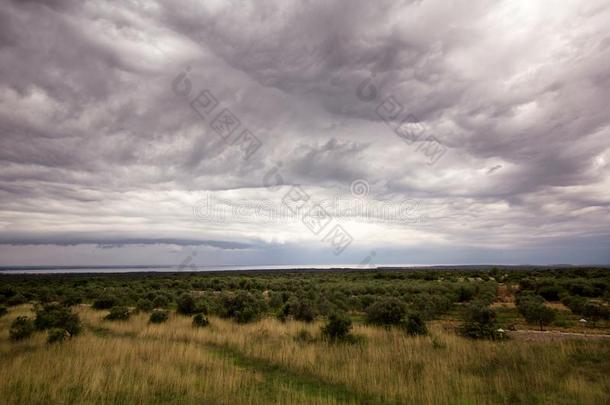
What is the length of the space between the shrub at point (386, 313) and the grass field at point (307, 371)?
151 inches

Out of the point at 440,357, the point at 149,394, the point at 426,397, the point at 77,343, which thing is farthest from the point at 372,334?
the point at 77,343

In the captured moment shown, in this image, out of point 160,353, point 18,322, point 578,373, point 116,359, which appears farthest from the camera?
point 18,322

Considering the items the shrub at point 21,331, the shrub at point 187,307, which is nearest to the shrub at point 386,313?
the shrub at point 187,307

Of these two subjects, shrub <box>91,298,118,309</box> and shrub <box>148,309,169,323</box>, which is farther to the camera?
shrub <box>91,298,118,309</box>

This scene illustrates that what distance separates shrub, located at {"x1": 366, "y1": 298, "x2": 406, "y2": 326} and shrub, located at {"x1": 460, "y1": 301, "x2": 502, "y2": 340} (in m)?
3.36

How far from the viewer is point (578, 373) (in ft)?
34.2

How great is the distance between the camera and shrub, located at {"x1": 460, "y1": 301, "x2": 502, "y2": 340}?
16.1 m

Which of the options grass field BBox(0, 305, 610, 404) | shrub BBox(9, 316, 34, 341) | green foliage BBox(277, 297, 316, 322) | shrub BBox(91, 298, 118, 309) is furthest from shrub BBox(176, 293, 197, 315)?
shrub BBox(9, 316, 34, 341)

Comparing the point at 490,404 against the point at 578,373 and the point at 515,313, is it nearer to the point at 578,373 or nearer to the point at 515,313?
the point at 578,373

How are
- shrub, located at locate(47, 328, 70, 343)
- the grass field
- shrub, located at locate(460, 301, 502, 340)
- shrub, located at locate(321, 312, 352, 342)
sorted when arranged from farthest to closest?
shrub, located at locate(460, 301, 502, 340) < shrub, located at locate(321, 312, 352, 342) < shrub, located at locate(47, 328, 70, 343) < the grass field

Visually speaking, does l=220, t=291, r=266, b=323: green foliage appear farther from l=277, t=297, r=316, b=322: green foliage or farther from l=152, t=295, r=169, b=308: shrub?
l=152, t=295, r=169, b=308: shrub

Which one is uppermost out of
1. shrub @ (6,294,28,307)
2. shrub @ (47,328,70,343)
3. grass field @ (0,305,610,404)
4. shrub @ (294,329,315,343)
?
shrub @ (47,328,70,343)

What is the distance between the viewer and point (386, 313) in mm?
19547

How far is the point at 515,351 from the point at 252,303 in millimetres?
17179
